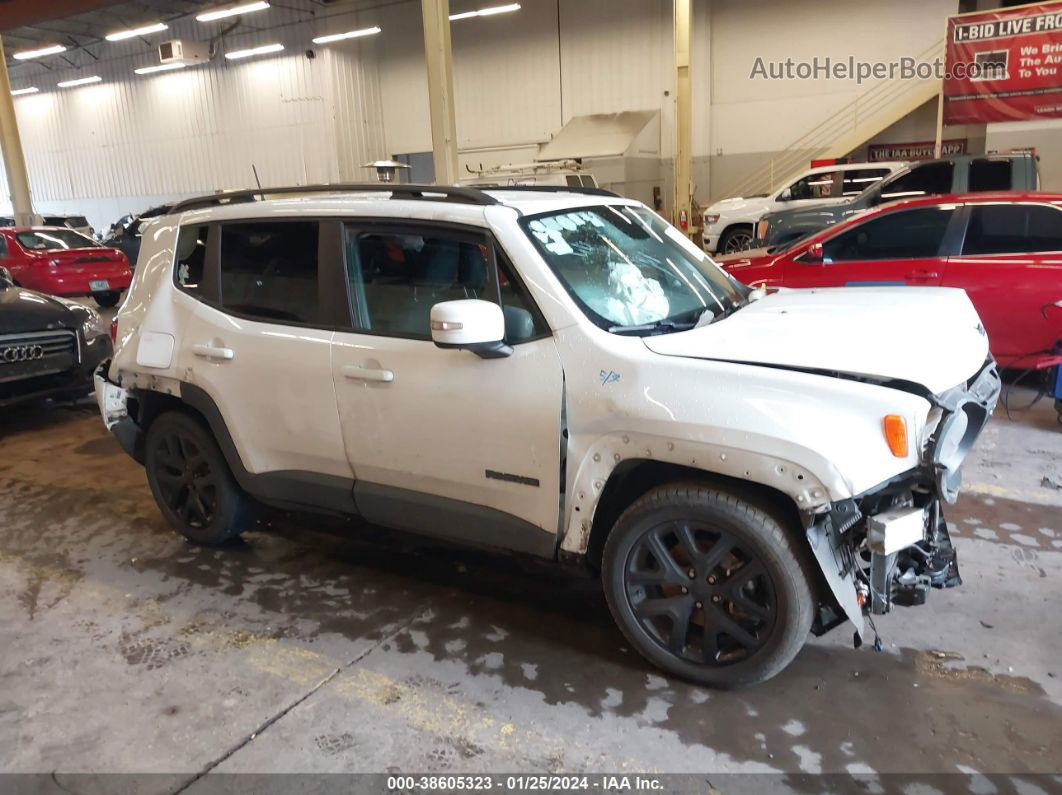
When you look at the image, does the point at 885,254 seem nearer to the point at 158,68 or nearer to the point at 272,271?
the point at 272,271

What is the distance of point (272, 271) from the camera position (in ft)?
12.2

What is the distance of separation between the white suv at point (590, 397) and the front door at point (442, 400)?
0.01m

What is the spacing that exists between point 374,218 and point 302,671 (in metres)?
1.91

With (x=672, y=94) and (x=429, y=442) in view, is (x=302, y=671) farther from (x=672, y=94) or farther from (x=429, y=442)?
(x=672, y=94)

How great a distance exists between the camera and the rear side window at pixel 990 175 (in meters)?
11.0

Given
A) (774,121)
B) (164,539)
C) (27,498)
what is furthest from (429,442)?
(774,121)

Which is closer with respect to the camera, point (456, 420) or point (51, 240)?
point (456, 420)

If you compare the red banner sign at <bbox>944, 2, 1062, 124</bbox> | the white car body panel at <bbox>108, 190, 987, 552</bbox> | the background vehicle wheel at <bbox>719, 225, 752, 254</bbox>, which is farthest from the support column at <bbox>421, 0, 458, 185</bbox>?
the white car body panel at <bbox>108, 190, 987, 552</bbox>

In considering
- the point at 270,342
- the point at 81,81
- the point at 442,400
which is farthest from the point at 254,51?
the point at 442,400

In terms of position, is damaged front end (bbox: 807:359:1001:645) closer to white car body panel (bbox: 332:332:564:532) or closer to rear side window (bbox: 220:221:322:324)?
white car body panel (bbox: 332:332:564:532)

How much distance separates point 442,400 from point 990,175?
1114cm

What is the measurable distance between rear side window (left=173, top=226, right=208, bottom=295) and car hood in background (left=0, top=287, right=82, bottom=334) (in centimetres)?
324

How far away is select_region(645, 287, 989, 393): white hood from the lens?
2.64 metres

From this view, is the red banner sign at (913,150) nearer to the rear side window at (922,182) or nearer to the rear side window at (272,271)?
the rear side window at (922,182)
